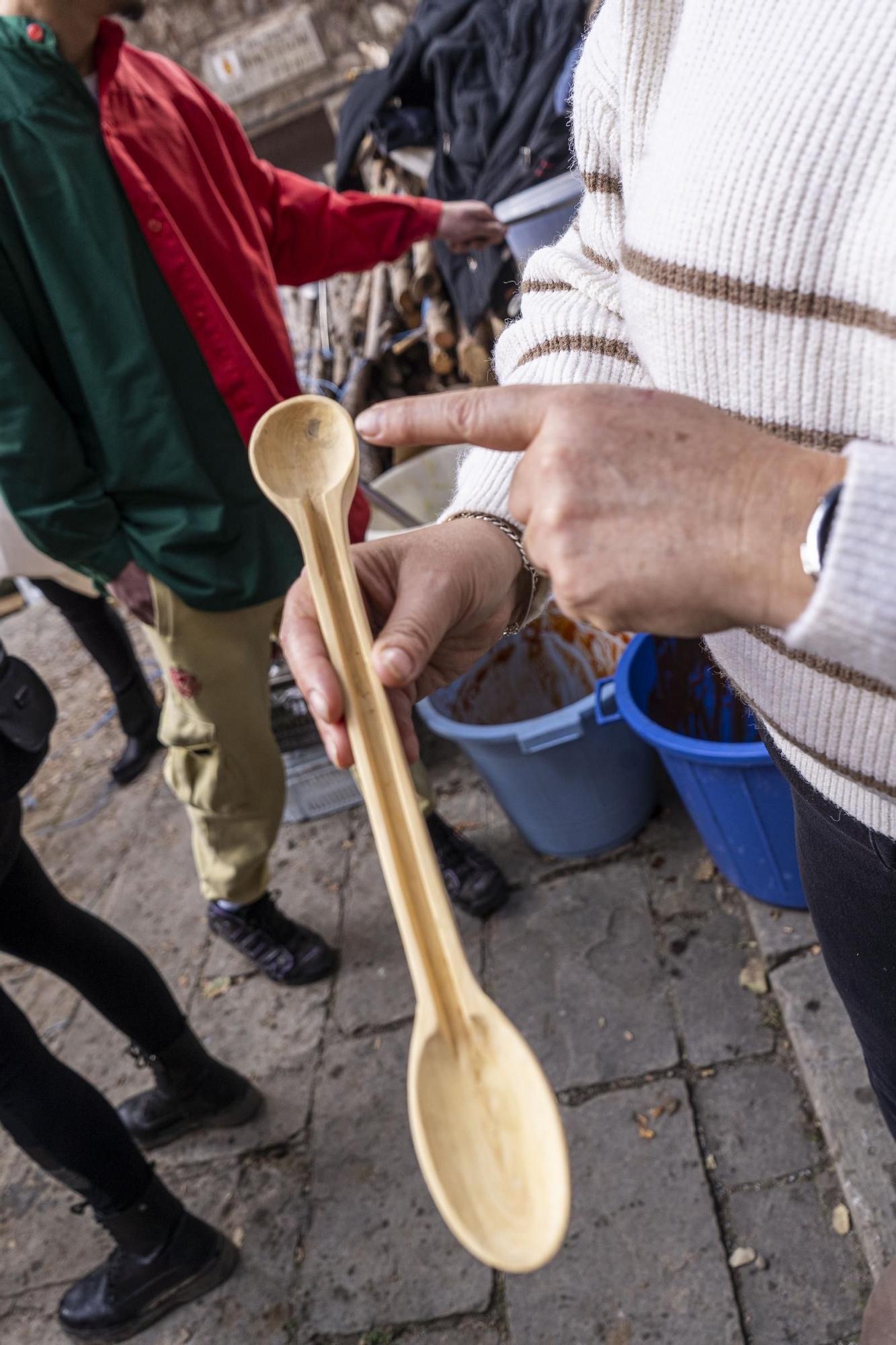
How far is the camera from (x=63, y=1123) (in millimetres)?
1799

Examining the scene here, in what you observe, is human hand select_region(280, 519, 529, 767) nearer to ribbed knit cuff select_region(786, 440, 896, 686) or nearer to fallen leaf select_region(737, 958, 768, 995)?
ribbed knit cuff select_region(786, 440, 896, 686)

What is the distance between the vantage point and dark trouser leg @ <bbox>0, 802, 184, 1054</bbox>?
5.95 feet

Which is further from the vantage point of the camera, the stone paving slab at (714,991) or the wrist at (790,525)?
the stone paving slab at (714,991)

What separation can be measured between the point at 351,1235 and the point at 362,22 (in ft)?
22.4

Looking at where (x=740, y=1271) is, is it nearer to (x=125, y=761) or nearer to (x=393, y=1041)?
Answer: (x=393, y=1041)

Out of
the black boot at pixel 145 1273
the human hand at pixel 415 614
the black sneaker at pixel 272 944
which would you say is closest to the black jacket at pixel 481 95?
the black sneaker at pixel 272 944

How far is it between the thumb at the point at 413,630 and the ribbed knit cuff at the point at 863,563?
1.36ft

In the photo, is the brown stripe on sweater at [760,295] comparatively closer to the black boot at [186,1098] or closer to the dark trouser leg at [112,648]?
the black boot at [186,1098]

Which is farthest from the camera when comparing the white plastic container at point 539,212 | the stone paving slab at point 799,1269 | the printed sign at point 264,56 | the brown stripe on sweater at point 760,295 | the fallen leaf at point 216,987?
the printed sign at point 264,56

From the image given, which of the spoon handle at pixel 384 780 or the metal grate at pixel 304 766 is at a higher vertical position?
the spoon handle at pixel 384 780

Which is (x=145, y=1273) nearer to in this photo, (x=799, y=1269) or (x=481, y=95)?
(x=799, y=1269)

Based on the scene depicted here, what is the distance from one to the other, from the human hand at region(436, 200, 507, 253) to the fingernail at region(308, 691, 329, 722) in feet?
7.51

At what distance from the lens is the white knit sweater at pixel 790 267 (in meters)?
0.65

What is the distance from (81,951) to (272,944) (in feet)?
2.94
